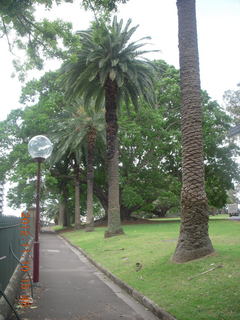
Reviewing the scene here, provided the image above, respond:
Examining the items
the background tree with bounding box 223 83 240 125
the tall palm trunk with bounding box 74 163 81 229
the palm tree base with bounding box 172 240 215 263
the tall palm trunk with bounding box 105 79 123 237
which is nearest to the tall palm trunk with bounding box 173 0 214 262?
the palm tree base with bounding box 172 240 215 263

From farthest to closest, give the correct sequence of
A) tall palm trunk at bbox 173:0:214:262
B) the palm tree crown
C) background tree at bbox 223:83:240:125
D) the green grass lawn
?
background tree at bbox 223:83:240:125
the palm tree crown
tall palm trunk at bbox 173:0:214:262
the green grass lawn

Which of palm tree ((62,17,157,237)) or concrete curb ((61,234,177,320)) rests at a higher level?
palm tree ((62,17,157,237))

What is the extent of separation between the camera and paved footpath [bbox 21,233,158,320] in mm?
6738

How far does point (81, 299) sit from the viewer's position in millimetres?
8047

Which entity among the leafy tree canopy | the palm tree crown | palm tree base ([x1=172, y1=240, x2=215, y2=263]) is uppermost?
the palm tree crown

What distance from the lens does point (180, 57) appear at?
11000 millimetres

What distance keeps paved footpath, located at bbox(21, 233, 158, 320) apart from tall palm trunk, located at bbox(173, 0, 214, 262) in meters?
2.24

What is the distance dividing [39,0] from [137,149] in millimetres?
25522

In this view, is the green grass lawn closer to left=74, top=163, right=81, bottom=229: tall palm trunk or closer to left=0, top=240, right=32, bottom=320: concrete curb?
left=0, top=240, right=32, bottom=320: concrete curb

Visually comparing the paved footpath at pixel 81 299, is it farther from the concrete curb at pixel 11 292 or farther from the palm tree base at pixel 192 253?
the palm tree base at pixel 192 253

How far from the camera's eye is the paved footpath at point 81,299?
265 inches

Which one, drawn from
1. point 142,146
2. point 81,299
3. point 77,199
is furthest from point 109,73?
point 77,199

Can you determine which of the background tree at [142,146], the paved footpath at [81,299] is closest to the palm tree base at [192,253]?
the paved footpath at [81,299]

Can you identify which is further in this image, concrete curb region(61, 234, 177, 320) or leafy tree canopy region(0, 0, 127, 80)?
leafy tree canopy region(0, 0, 127, 80)
